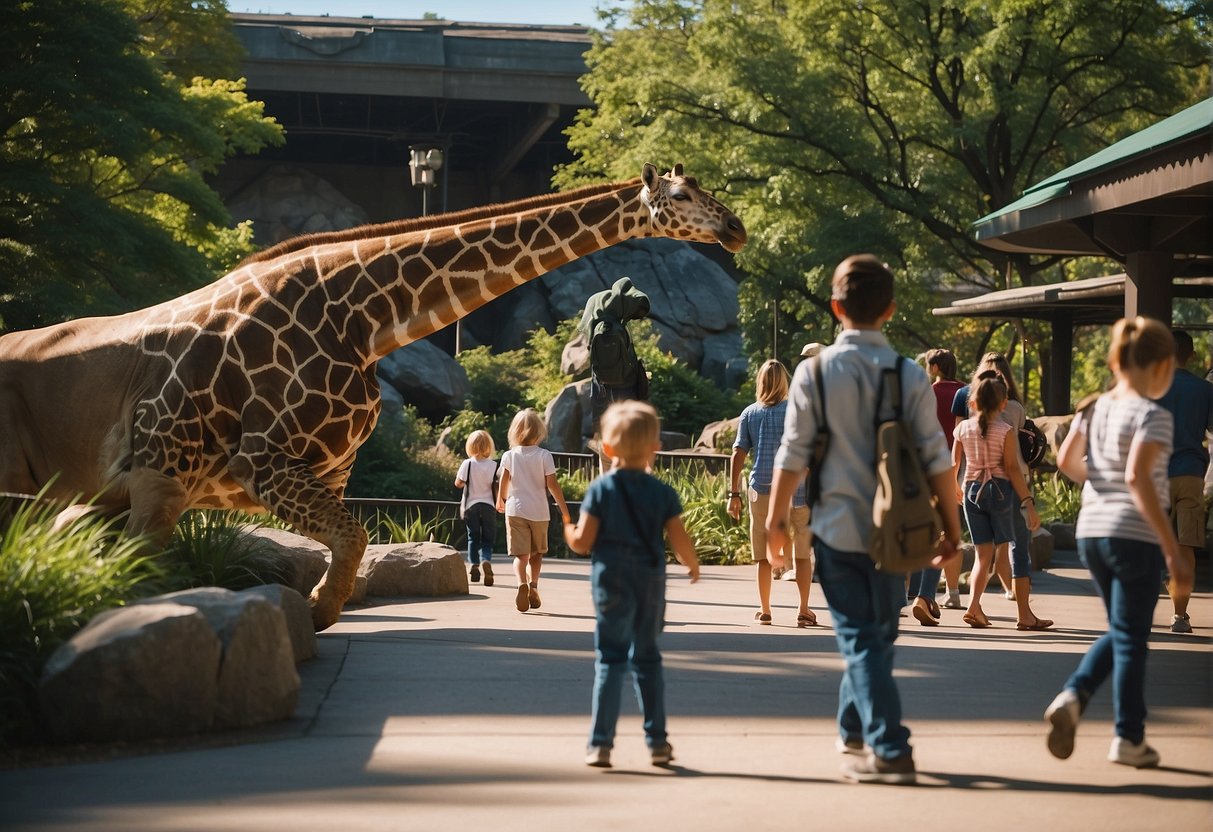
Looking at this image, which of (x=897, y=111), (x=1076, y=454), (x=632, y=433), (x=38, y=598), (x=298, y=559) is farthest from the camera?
(x=897, y=111)

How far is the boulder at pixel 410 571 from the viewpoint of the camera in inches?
451

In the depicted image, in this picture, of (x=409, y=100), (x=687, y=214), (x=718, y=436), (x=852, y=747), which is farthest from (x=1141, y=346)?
(x=409, y=100)

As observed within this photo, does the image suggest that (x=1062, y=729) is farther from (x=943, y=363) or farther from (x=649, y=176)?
(x=943, y=363)

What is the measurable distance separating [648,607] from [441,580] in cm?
632

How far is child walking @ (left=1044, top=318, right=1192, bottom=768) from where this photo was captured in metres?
5.32

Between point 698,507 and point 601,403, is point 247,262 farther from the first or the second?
point 698,507

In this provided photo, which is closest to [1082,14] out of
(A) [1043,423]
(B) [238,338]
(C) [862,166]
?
(C) [862,166]

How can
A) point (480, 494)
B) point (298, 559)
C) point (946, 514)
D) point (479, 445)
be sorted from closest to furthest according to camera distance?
point (946, 514) < point (298, 559) < point (479, 445) < point (480, 494)

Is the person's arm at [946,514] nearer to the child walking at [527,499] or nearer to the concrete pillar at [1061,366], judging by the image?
the child walking at [527,499]

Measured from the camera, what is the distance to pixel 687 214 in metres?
9.59

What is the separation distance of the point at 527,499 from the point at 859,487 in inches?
222

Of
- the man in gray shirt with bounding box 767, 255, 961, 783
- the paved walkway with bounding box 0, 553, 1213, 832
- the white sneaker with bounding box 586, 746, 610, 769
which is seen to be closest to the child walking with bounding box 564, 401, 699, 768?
the white sneaker with bounding box 586, 746, 610, 769

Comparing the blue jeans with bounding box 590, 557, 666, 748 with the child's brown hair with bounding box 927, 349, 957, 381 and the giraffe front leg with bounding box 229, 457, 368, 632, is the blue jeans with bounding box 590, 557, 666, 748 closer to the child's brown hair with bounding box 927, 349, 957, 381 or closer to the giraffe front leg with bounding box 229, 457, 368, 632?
the giraffe front leg with bounding box 229, 457, 368, 632

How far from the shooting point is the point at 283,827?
4.54m
